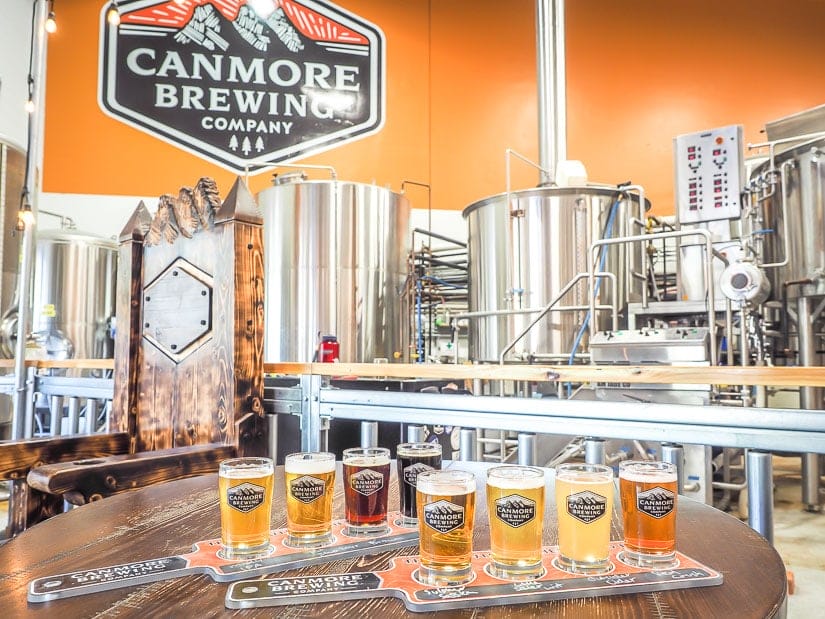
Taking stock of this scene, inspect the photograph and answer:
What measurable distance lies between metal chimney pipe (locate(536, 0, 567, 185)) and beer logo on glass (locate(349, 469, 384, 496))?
600 cm

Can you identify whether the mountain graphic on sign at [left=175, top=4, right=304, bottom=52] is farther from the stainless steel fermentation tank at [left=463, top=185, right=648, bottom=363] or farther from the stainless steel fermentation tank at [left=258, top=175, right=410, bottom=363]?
the stainless steel fermentation tank at [left=463, top=185, right=648, bottom=363]

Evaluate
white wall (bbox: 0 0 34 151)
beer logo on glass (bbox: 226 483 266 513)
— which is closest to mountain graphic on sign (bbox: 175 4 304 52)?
white wall (bbox: 0 0 34 151)

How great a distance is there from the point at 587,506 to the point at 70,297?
6.38 meters

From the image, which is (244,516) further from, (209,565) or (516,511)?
(516,511)

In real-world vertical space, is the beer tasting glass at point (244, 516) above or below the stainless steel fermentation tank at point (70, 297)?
below

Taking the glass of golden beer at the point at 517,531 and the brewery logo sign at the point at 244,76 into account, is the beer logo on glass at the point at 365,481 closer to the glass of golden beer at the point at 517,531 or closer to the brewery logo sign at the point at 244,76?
the glass of golden beer at the point at 517,531

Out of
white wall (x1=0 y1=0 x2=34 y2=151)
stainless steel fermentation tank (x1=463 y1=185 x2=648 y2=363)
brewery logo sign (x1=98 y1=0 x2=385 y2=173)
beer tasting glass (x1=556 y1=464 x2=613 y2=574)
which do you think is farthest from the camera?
brewery logo sign (x1=98 y1=0 x2=385 y2=173)

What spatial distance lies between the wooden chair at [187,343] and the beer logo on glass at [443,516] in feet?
2.99

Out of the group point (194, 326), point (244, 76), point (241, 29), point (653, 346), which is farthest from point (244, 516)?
point (241, 29)

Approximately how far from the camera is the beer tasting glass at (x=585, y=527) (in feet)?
2.36

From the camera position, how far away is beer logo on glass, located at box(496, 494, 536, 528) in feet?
2.32

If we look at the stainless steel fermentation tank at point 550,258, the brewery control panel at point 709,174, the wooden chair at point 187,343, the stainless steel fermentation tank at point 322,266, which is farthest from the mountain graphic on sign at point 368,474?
the stainless steel fermentation tank at point 322,266

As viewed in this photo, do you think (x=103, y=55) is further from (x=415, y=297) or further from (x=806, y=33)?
(x=806, y=33)

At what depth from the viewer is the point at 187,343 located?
5.87ft
